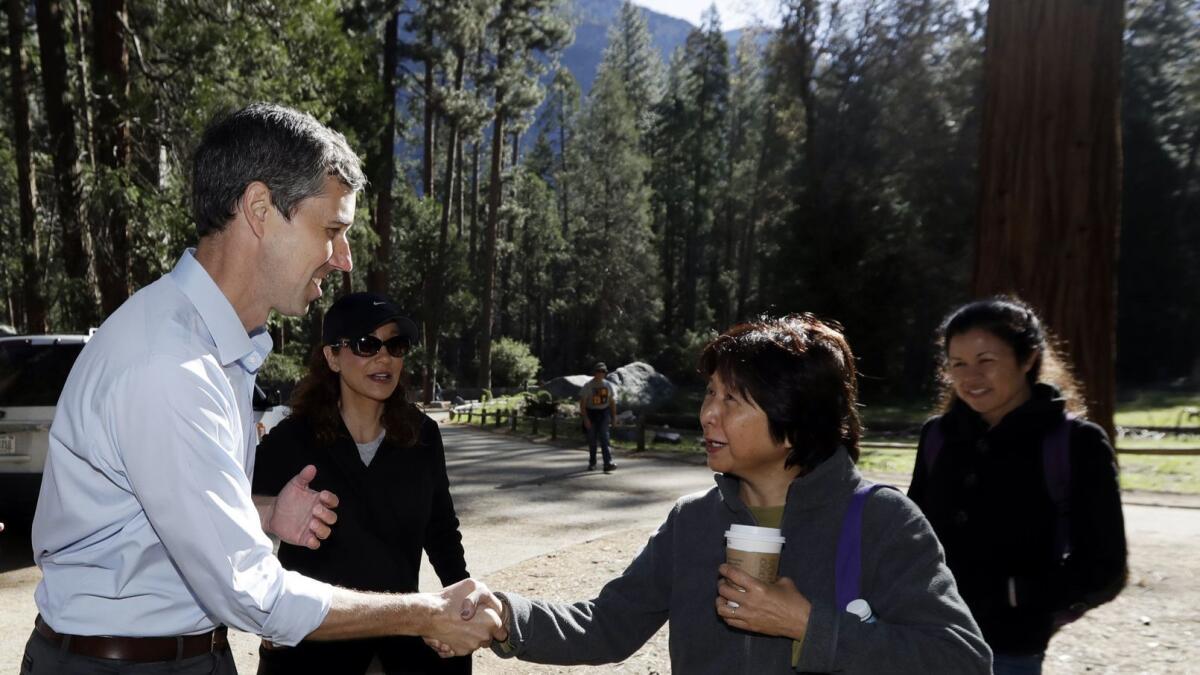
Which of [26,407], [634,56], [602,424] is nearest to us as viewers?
[26,407]

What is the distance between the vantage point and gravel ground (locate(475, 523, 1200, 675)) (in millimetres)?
5719

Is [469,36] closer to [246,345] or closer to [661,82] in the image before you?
[246,345]

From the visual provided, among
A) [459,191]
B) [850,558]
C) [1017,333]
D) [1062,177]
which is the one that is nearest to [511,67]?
[459,191]

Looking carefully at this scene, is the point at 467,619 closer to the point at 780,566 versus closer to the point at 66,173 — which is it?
the point at 780,566

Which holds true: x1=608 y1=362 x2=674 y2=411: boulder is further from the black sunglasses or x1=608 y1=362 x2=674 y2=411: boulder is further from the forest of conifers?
the black sunglasses

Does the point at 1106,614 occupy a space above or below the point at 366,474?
below

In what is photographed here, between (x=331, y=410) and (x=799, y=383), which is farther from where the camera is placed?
(x=331, y=410)

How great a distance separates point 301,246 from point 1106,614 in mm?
6506

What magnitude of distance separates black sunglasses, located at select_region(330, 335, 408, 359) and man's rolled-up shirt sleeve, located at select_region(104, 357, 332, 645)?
1.62 m

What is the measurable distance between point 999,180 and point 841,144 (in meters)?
33.1

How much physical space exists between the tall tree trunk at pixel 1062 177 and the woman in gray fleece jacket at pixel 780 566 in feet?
15.0

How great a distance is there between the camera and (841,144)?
3850 cm

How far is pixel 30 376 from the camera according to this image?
8.37m

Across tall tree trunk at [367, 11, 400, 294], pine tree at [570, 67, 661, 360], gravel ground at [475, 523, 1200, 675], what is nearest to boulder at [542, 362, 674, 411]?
tall tree trunk at [367, 11, 400, 294]
